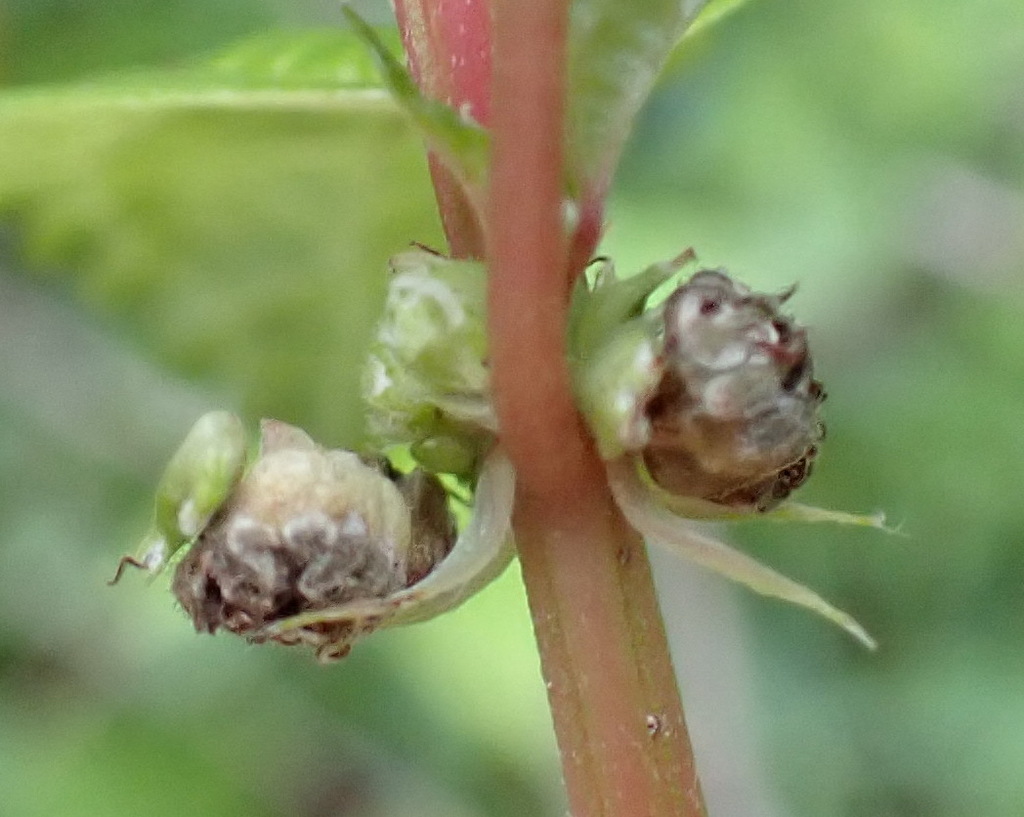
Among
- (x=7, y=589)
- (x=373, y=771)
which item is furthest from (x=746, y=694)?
(x=7, y=589)

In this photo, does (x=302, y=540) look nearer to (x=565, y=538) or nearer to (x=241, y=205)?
(x=565, y=538)

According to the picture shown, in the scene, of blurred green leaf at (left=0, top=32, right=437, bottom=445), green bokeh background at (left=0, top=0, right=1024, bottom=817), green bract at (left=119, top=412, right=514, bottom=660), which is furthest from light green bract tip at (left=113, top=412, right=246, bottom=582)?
green bokeh background at (left=0, top=0, right=1024, bottom=817)

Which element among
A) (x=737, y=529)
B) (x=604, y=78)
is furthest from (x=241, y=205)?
(x=737, y=529)

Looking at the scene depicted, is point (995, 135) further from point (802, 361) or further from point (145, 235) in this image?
point (802, 361)

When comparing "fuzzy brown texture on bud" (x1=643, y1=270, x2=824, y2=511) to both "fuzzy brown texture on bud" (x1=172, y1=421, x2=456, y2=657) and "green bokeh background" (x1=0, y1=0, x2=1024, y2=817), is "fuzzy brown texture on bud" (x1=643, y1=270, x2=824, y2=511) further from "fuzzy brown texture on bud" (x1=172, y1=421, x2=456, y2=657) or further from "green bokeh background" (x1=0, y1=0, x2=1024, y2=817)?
"green bokeh background" (x1=0, y1=0, x2=1024, y2=817)

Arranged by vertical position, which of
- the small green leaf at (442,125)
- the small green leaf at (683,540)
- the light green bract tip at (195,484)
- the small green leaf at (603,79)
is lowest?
Answer: the small green leaf at (683,540)

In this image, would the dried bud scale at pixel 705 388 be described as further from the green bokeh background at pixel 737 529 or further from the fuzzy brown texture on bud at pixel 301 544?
the green bokeh background at pixel 737 529

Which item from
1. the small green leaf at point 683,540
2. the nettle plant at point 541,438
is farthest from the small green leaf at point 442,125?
the small green leaf at point 683,540
